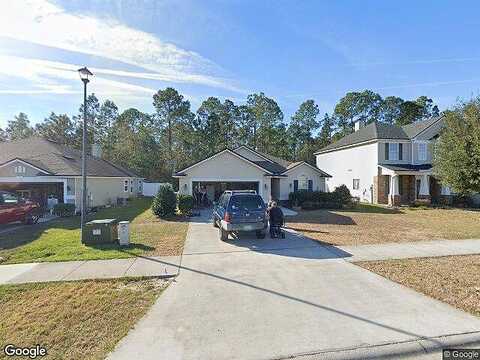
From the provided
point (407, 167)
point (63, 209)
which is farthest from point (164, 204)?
point (407, 167)

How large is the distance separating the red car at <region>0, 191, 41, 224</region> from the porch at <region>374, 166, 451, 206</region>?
26.2 m

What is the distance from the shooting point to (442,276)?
7680 millimetres

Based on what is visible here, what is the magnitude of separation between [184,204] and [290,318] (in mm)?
15248

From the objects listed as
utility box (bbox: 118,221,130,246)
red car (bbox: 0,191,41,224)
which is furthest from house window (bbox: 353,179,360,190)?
red car (bbox: 0,191,41,224)

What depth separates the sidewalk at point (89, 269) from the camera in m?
8.03

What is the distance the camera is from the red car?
16052 millimetres

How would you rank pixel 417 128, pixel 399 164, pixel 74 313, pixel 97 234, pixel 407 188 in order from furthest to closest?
pixel 417 128, pixel 407 188, pixel 399 164, pixel 97 234, pixel 74 313

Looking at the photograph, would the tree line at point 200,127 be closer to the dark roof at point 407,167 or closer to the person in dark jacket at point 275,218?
the dark roof at point 407,167

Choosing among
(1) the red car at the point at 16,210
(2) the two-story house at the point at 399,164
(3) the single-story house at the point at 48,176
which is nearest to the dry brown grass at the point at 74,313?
(1) the red car at the point at 16,210

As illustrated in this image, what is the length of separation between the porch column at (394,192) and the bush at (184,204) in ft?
59.7

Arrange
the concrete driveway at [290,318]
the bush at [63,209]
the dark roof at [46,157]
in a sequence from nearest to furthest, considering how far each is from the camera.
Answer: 1. the concrete driveway at [290,318]
2. the bush at [63,209]
3. the dark roof at [46,157]

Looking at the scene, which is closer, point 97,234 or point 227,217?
point 97,234

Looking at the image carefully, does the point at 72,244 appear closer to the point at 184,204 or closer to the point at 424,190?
the point at 184,204

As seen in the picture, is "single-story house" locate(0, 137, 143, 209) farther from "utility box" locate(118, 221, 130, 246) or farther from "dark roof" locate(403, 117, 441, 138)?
"dark roof" locate(403, 117, 441, 138)
